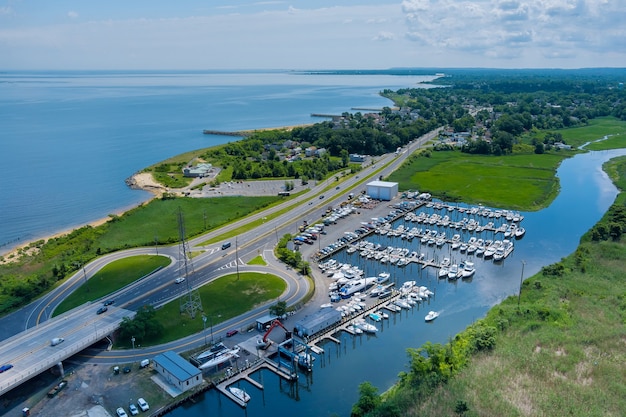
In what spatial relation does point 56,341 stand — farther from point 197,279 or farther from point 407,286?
point 407,286

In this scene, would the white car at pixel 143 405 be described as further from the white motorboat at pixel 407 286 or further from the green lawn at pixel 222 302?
the white motorboat at pixel 407 286

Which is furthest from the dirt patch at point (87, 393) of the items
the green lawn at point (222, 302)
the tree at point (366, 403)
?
the tree at point (366, 403)

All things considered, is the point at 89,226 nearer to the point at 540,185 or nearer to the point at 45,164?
the point at 45,164

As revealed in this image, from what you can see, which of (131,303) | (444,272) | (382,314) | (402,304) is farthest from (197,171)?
(382,314)

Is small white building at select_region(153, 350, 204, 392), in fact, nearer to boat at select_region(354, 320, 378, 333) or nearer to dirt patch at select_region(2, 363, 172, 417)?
dirt patch at select_region(2, 363, 172, 417)

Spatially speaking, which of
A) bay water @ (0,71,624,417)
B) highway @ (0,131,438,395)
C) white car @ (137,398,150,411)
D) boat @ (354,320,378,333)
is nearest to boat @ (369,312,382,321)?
bay water @ (0,71,624,417)

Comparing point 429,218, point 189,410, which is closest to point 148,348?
point 189,410
